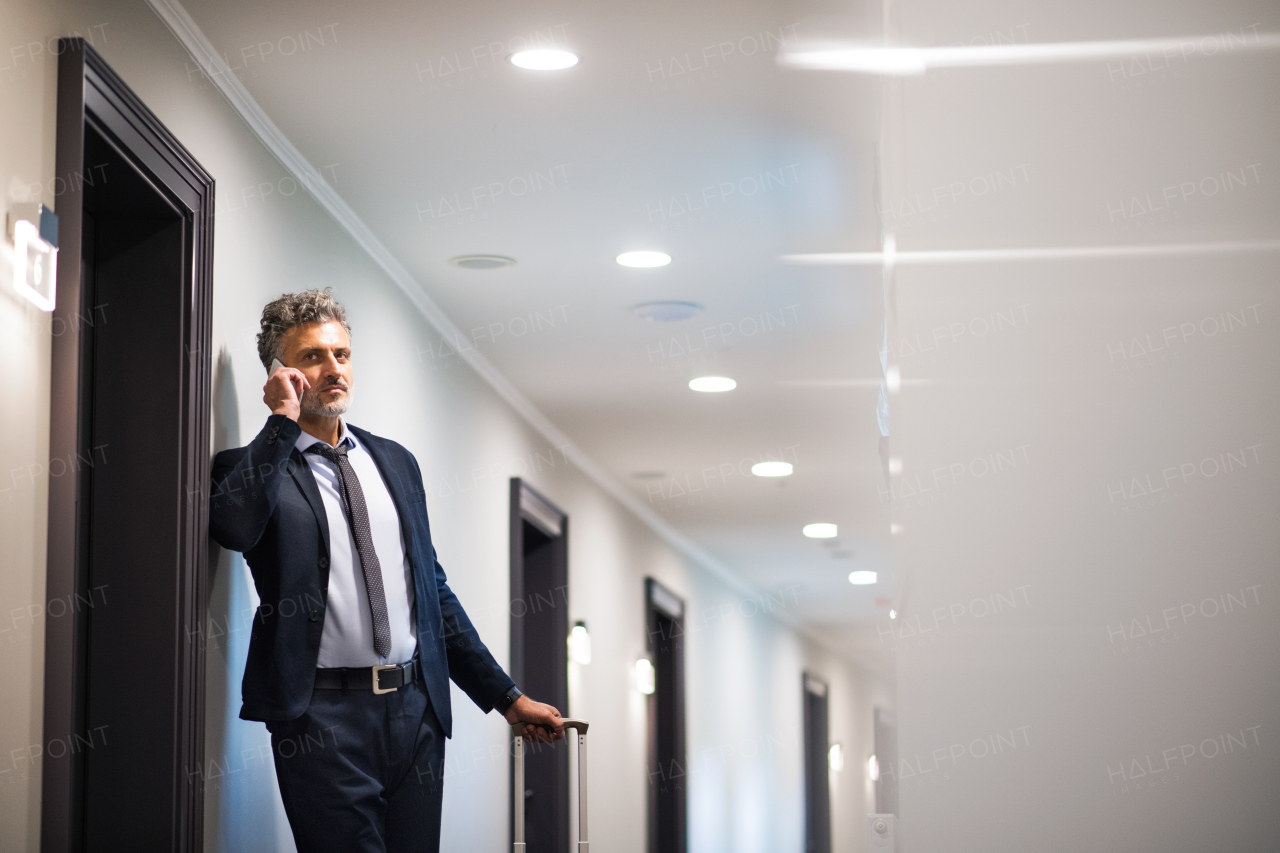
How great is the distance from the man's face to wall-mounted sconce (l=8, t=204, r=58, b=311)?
2.66ft

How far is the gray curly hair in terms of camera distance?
2922 millimetres

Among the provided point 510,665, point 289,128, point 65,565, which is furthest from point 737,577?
point 65,565

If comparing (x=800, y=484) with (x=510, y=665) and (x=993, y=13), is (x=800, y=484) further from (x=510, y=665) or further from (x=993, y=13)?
(x=993, y=13)

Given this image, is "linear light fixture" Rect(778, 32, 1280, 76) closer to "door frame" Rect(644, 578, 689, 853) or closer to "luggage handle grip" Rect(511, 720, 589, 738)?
"luggage handle grip" Rect(511, 720, 589, 738)

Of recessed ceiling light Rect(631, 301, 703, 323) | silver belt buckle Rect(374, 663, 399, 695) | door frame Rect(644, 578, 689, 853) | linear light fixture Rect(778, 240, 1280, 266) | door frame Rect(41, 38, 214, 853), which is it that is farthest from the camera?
door frame Rect(644, 578, 689, 853)

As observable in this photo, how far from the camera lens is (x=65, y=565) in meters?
2.11

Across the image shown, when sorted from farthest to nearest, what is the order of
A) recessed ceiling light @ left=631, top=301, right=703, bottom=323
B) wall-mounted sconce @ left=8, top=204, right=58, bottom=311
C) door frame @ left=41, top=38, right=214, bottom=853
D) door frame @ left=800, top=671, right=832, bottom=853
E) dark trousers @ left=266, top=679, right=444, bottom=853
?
1. door frame @ left=800, top=671, right=832, bottom=853
2. recessed ceiling light @ left=631, top=301, right=703, bottom=323
3. dark trousers @ left=266, top=679, right=444, bottom=853
4. door frame @ left=41, top=38, right=214, bottom=853
5. wall-mounted sconce @ left=8, top=204, right=58, bottom=311

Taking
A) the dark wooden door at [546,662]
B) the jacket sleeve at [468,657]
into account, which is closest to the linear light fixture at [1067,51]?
the jacket sleeve at [468,657]

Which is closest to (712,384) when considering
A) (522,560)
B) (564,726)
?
(522,560)

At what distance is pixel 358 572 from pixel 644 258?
1.66 m

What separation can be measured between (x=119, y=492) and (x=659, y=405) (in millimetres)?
3593

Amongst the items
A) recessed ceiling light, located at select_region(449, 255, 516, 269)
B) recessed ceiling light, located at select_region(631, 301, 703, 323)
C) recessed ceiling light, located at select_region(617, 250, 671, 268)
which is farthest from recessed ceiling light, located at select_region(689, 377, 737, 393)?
recessed ceiling light, located at select_region(449, 255, 516, 269)

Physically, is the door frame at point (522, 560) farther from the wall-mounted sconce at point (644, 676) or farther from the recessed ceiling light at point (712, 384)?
the wall-mounted sconce at point (644, 676)

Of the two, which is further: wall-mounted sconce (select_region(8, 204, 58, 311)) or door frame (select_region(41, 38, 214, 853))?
door frame (select_region(41, 38, 214, 853))
